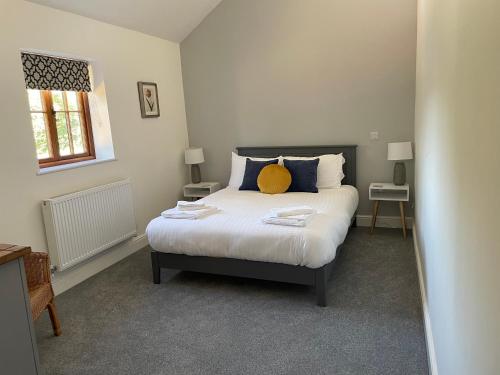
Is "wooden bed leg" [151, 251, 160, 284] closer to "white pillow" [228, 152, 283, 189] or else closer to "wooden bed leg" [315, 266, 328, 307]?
"wooden bed leg" [315, 266, 328, 307]

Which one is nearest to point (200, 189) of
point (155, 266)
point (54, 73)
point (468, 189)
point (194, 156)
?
point (194, 156)

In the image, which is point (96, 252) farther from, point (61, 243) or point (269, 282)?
point (269, 282)

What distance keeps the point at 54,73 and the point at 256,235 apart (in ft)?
7.43

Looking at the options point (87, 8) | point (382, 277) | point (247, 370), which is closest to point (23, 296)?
point (247, 370)

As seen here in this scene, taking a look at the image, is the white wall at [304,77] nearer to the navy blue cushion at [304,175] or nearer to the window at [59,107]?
the navy blue cushion at [304,175]

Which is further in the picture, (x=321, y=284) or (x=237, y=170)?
(x=237, y=170)

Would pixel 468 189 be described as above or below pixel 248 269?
above

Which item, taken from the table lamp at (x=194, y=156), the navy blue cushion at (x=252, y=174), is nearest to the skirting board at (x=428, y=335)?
the navy blue cushion at (x=252, y=174)

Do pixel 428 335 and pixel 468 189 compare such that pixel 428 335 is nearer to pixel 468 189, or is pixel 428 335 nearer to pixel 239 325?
pixel 239 325

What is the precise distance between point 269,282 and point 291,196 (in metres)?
1.07

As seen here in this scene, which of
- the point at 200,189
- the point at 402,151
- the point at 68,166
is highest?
the point at 68,166

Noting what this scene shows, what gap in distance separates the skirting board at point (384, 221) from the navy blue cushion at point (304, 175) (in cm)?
90

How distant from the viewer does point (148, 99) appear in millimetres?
4527

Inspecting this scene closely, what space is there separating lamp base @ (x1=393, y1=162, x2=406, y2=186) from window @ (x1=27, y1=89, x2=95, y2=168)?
3221 millimetres
